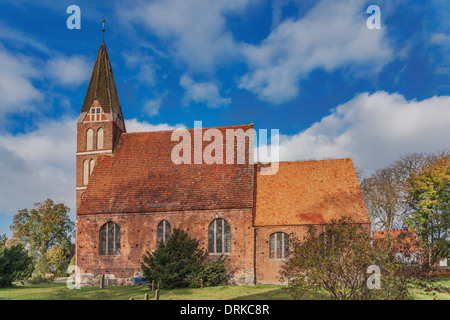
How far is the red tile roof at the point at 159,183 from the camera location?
2747cm

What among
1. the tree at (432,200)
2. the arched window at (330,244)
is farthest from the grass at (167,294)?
the tree at (432,200)

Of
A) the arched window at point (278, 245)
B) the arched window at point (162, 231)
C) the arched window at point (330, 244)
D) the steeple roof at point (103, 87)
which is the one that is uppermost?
the steeple roof at point (103, 87)

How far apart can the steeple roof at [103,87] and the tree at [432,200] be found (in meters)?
27.6

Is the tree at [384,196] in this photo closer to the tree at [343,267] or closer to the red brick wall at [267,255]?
the red brick wall at [267,255]

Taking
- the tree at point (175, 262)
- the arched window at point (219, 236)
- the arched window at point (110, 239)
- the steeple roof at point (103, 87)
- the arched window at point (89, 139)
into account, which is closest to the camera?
the tree at point (175, 262)

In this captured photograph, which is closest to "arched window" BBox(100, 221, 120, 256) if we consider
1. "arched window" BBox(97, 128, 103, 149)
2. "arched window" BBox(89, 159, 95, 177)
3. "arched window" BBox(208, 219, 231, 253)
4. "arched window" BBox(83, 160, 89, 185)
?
"arched window" BBox(83, 160, 89, 185)

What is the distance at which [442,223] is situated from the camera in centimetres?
3189

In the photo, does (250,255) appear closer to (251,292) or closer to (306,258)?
(251,292)

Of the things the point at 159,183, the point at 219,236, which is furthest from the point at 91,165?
the point at 219,236

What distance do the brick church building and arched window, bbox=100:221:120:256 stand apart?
0.24 ft

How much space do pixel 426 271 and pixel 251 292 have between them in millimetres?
9303

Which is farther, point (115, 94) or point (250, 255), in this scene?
point (115, 94)
